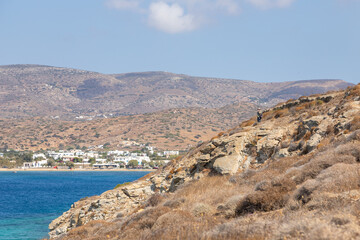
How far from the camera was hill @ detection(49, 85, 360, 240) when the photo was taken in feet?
23.7

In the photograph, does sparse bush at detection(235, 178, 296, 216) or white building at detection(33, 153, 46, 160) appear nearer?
sparse bush at detection(235, 178, 296, 216)

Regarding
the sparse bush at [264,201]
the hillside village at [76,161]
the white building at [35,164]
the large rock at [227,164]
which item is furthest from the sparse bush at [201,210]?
the white building at [35,164]

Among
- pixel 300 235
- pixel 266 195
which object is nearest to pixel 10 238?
pixel 266 195

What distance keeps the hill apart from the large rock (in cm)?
5

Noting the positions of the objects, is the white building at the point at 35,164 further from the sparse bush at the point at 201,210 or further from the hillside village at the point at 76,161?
the sparse bush at the point at 201,210

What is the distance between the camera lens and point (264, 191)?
1036 cm

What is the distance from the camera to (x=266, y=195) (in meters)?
10.1

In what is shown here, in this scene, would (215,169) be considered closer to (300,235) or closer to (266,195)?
(266,195)

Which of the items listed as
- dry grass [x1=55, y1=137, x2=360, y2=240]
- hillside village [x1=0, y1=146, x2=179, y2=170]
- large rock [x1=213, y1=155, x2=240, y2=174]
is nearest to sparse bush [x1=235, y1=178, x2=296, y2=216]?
dry grass [x1=55, y1=137, x2=360, y2=240]

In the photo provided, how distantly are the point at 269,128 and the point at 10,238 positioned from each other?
25470 mm

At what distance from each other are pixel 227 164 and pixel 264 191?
8332 mm

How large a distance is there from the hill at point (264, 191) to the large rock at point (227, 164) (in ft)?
0.17

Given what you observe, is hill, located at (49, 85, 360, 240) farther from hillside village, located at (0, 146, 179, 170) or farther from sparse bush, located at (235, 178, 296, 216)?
hillside village, located at (0, 146, 179, 170)

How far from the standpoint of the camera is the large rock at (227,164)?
60.2 ft
